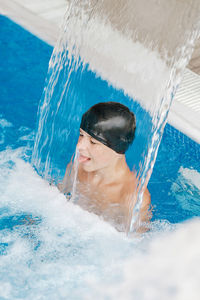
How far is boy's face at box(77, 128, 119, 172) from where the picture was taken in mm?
2361

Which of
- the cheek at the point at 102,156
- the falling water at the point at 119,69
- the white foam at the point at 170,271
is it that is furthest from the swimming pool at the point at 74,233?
the cheek at the point at 102,156

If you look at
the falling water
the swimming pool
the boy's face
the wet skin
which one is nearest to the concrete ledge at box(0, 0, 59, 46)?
the swimming pool

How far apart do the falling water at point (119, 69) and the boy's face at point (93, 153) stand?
0.30 metres

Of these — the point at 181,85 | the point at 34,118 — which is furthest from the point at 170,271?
the point at 181,85

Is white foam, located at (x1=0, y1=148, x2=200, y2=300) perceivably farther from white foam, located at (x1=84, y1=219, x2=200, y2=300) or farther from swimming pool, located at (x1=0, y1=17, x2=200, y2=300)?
white foam, located at (x1=84, y1=219, x2=200, y2=300)

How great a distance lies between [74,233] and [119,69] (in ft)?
6.01

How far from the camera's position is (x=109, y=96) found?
397cm

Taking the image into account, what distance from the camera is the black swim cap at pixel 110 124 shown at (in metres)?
2.30

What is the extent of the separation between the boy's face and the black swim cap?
1.2 inches

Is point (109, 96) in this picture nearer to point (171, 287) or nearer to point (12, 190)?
point (12, 190)

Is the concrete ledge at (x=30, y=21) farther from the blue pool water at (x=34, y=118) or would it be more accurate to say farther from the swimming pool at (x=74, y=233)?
the swimming pool at (x=74, y=233)

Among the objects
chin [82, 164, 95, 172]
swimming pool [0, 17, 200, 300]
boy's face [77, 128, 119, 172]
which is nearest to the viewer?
swimming pool [0, 17, 200, 300]

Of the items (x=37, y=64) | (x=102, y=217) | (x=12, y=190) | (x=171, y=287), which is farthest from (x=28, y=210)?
(x=37, y=64)

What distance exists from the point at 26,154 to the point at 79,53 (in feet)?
3.26
